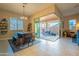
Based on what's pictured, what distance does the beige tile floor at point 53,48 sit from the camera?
2727 millimetres

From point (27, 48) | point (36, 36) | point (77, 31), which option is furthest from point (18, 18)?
point (77, 31)

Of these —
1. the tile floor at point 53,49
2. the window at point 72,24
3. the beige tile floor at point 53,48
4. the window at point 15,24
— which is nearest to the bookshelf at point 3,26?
the window at point 15,24

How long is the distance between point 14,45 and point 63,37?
57.9 inches

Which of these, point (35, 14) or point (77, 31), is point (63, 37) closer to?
point (77, 31)

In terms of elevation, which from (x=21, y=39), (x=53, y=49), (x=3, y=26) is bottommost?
(x=53, y=49)

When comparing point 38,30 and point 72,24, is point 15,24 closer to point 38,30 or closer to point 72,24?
point 38,30

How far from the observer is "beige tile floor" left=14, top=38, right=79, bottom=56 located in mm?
2727

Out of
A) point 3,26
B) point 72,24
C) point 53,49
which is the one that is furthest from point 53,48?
point 3,26

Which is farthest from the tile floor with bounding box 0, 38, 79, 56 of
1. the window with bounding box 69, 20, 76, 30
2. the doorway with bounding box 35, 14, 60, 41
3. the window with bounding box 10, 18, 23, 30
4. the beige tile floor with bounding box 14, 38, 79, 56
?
the window with bounding box 10, 18, 23, 30

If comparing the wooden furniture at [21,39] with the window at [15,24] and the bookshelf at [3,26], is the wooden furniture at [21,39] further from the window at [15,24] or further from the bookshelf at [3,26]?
the bookshelf at [3,26]

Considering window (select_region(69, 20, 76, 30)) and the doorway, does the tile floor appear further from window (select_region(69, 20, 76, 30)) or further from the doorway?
window (select_region(69, 20, 76, 30))

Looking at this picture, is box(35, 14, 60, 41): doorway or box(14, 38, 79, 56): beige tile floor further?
box(35, 14, 60, 41): doorway

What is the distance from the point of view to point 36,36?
9.73 feet

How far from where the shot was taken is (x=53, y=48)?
281cm
